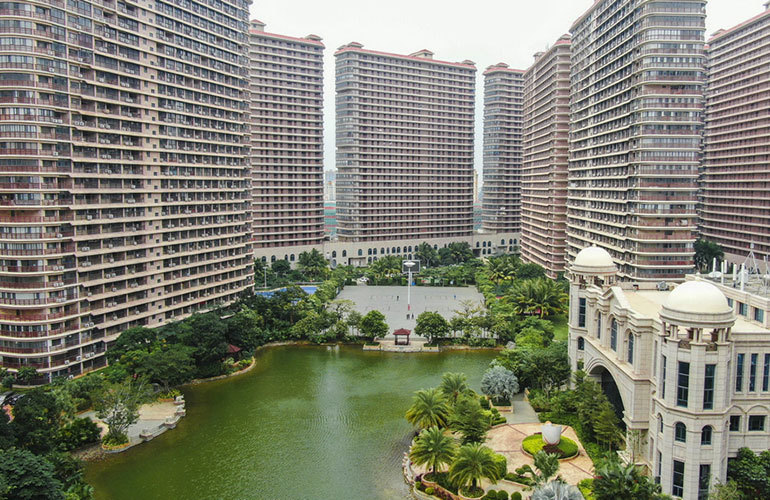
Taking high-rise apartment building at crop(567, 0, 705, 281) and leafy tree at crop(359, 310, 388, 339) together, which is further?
leafy tree at crop(359, 310, 388, 339)

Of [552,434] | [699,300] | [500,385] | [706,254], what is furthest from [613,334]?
[706,254]

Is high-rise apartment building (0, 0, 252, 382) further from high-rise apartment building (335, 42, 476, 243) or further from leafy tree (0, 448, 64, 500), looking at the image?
high-rise apartment building (335, 42, 476, 243)

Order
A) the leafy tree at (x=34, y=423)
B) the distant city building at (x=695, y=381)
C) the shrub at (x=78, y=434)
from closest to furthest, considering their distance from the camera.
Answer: the distant city building at (x=695, y=381)
the leafy tree at (x=34, y=423)
the shrub at (x=78, y=434)

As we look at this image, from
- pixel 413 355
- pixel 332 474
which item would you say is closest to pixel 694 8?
pixel 413 355

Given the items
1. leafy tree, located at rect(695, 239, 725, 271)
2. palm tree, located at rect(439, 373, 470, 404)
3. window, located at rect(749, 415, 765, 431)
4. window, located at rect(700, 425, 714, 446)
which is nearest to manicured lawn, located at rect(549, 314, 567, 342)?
palm tree, located at rect(439, 373, 470, 404)

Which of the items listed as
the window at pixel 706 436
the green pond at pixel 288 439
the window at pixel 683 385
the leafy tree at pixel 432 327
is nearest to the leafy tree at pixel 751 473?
the window at pixel 706 436

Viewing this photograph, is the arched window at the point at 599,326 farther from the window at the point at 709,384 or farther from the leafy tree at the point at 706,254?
the leafy tree at the point at 706,254

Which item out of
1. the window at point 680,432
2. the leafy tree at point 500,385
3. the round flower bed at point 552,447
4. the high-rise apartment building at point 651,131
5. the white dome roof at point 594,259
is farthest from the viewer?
the high-rise apartment building at point 651,131

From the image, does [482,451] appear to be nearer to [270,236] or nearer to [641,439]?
[641,439]
